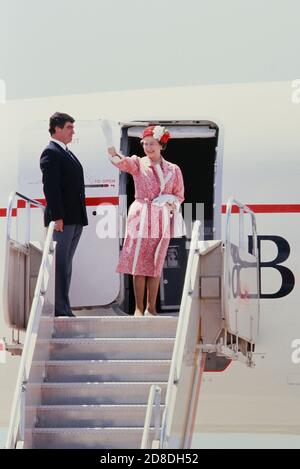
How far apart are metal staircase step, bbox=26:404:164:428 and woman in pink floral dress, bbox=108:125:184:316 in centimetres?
156

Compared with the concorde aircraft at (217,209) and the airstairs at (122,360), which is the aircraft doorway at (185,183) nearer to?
the concorde aircraft at (217,209)

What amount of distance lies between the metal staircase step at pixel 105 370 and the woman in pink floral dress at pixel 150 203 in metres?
1.11

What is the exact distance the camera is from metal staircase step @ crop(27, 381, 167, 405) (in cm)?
1301

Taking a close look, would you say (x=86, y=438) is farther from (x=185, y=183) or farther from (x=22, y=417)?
→ (x=185, y=183)

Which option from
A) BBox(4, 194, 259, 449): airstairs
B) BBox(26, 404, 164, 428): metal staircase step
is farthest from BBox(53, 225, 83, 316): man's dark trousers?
BBox(26, 404, 164, 428): metal staircase step

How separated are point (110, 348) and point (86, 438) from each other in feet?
3.14

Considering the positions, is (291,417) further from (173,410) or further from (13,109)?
(13,109)

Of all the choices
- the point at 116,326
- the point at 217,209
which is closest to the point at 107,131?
the point at 217,209

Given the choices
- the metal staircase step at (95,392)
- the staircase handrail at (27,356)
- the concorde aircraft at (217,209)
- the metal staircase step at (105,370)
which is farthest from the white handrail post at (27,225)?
the metal staircase step at (95,392)

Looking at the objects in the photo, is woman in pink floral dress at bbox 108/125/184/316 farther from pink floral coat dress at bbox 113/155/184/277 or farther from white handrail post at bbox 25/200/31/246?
white handrail post at bbox 25/200/31/246

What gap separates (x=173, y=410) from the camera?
12.5 m

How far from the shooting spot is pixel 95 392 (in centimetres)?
1309

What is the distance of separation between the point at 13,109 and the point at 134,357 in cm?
394

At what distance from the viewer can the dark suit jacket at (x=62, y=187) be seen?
14.1 meters
